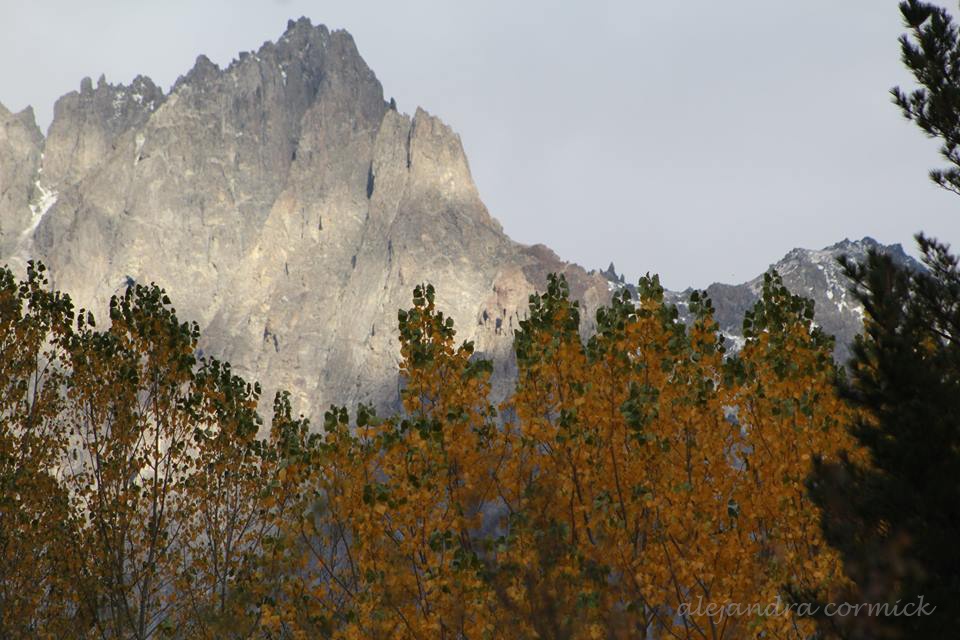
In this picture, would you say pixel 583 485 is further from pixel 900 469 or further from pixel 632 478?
pixel 900 469

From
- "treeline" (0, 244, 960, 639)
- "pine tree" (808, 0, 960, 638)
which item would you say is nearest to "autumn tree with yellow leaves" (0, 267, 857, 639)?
"treeline" (0, 244, 960, 639)

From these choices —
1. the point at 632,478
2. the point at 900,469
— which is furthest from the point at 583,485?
the point at 900,469

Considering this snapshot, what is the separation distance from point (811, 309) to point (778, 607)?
16.0 ft

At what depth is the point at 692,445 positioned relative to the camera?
1513cm

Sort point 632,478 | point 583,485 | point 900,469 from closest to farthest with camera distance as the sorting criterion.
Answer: point 900,469
point 583,485
point 632,478

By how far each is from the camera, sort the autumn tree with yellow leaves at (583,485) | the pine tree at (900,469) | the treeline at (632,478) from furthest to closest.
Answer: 1. the autumn tree with yellow leaves at (583,485)
2. the treeline at (632,478)
3. the pine tree at (900,469)

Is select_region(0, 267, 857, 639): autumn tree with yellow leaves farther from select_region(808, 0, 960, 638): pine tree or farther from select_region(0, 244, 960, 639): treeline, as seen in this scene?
select_region(808, 0, 960, 638): pine tree

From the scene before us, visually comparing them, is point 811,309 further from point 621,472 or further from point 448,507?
point 448,507

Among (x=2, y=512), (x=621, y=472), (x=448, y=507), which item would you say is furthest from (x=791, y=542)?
(x=2, y=512)

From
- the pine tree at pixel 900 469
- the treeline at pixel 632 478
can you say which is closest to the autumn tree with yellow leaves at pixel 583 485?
the treeline at pixel 632 478

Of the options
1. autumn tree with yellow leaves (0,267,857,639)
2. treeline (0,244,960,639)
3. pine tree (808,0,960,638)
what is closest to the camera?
pine tree (808,0,960,638)

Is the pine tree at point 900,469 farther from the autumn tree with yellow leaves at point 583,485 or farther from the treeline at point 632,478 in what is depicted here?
the autumn tree with yellow leaves at point 583,485

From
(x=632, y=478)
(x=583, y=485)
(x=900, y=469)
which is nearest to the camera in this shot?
(x=900, y=469)

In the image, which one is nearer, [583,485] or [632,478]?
[583,485]
